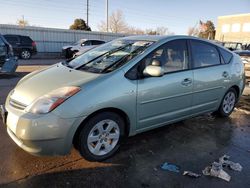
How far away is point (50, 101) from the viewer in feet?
9.16

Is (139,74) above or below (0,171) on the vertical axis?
above

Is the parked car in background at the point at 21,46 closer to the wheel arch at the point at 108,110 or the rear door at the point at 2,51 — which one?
the rear door at the point at 2,51

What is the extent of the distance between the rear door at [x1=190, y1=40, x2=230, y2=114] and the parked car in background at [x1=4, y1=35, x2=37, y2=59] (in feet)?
48.3

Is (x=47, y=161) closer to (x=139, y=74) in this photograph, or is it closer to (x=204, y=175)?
(x=139, y=74)

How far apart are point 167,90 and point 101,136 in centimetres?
118

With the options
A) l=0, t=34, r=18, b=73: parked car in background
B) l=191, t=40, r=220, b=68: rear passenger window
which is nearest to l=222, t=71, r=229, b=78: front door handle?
l=191, t=40, r=220, b=68: rear passenger window

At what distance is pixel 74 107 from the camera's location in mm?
2793

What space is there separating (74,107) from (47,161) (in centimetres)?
90

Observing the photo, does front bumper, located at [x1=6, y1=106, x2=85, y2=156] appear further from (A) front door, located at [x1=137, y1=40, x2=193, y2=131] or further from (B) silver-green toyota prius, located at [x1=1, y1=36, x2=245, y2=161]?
(A) front door, located at [x1=137, y1=40, x2=193, y2=131]

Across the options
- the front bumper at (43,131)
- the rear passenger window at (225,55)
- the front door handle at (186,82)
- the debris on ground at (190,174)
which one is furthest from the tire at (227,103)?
the front bumper at (43,131)

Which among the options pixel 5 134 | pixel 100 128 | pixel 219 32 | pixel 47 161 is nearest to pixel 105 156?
pixel 100 128

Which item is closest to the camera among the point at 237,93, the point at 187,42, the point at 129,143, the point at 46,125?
the point at 46,125

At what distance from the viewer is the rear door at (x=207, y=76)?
4.15m

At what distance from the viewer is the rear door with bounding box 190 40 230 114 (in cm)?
415
